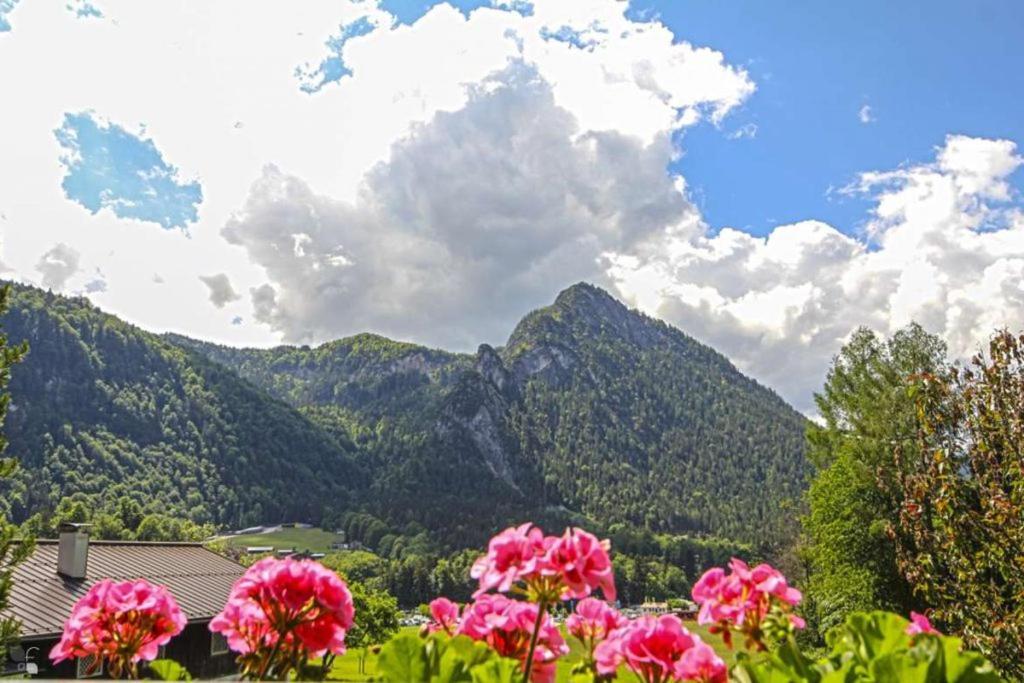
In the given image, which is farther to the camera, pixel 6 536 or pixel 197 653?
pixel 197 653

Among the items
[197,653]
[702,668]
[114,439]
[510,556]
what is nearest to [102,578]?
[197,653]

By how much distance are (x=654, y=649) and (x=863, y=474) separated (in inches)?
900

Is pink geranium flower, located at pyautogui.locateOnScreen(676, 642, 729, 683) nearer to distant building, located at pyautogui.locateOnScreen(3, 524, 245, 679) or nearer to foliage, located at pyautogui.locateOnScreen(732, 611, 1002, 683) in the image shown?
foliage, located at pyautogui.locateOnScreen(732, 611, 1002, 683)

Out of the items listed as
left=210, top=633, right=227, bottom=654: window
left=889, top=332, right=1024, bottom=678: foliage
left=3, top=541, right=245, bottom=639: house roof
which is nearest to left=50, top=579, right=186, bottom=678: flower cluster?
left=889, top=332, right=1024, bottom=678: foliage

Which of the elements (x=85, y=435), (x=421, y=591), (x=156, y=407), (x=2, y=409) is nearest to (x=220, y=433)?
(x=156, y=407)

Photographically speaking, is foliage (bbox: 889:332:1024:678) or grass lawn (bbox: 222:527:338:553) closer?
foliage (bbox: 889:332:1024:678)

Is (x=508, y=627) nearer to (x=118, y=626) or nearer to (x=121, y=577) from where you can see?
(x=118, y=626)

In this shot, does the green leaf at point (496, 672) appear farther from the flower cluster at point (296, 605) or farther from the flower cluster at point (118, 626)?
the flower cluster at point (118, 626)

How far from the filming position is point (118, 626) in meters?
1.79

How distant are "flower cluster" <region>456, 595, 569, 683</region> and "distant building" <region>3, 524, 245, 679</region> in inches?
676

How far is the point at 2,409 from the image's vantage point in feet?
21.5

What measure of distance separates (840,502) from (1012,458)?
1584 centimetres

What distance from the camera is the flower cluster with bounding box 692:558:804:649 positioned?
1584mm

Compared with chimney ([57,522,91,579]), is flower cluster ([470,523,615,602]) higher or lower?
higher
